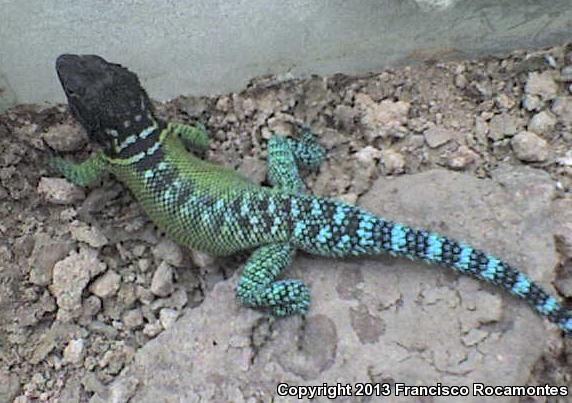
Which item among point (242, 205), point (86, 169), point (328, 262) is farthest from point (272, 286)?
point (86, 169)

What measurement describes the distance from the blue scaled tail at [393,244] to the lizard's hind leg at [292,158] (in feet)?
0.63

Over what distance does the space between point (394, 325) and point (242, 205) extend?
1.04 m

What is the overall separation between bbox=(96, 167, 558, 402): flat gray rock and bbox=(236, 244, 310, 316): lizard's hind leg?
7 centimetres

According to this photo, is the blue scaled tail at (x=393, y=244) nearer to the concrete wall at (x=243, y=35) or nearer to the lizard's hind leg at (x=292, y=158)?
the lizard's hind leg at (x=292, y=158)

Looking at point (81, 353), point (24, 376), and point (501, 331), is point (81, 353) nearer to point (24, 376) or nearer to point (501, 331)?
point (24, 376)

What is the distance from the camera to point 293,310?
144 inches

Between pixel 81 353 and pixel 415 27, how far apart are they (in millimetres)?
2618

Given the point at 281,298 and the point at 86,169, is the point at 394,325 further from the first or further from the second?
the point at 86,169

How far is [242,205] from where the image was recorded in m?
3.89

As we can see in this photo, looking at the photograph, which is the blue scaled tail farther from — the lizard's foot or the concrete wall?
the concrete wall

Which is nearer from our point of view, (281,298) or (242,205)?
(281,298)

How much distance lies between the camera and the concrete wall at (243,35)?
3936 millimetres

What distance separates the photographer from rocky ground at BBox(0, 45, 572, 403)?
11.5 ft

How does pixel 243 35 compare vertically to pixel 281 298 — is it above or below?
above
